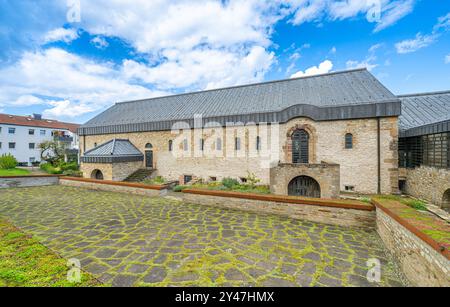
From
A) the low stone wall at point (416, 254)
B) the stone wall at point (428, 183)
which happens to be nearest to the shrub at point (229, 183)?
the low stone wall at point (416, 254)

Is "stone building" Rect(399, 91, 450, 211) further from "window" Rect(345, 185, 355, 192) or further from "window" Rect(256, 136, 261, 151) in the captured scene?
"window" Rect(256, 136, 261, 151)

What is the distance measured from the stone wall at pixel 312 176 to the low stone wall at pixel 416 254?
543cm

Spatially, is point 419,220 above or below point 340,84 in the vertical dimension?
below

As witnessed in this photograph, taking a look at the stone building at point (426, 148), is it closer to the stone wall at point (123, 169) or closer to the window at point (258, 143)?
the window at point (258, 143)

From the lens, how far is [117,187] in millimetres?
12219

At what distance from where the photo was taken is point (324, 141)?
13117mm

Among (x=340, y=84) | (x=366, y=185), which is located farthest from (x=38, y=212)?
(x=340, y=84)

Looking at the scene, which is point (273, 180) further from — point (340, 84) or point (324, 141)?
point (340, 84)

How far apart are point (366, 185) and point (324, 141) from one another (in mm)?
3964

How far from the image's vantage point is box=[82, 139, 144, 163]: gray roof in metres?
16.2

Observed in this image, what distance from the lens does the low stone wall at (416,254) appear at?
9.30ft

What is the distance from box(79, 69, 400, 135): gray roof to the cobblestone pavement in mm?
9215

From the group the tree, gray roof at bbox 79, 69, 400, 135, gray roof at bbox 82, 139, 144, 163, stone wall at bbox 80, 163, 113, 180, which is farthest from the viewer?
the tree

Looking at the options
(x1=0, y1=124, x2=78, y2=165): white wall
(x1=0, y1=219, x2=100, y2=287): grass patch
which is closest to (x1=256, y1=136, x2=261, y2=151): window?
(x1=0, y1=219, x2=100, y2=287): grass patch
